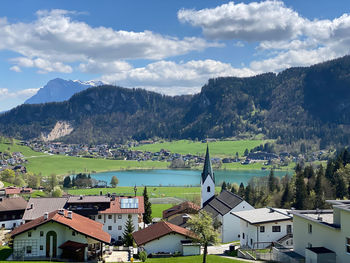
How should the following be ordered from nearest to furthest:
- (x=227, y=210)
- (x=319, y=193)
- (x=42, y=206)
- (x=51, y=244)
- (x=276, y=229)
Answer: (x=51, y=244)
(x=276, y=229)
(x=42, y=206)
(x=227, y=210)
(x=319, y=193)

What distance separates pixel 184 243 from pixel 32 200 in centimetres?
2478

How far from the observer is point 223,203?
197 feet

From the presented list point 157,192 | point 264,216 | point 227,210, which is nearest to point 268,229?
point 264,216

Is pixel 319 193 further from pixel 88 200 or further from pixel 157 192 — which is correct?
pixel 157 192

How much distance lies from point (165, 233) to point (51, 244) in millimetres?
10643

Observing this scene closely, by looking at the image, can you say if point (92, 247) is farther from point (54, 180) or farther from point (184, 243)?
point (54, 180)

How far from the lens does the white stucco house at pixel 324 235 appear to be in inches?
1050

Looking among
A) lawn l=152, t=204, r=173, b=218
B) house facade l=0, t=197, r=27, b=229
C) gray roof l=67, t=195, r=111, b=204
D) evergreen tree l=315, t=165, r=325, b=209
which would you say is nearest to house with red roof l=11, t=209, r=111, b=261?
gray roof l=67, t=195, r=111, b=204

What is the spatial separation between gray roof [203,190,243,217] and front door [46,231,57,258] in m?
24.7

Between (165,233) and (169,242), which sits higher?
(165,233)

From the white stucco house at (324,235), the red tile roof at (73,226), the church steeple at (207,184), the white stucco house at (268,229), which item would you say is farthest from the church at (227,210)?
the white stucco house at (324,235)

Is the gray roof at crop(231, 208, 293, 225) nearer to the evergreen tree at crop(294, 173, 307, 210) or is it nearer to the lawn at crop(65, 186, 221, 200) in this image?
the evergreen tree at crop(294, 173, 307, 210)

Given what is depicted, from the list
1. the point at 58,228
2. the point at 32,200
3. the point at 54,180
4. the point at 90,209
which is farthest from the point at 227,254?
the point at 54,180

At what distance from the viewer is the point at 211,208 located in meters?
61.0
